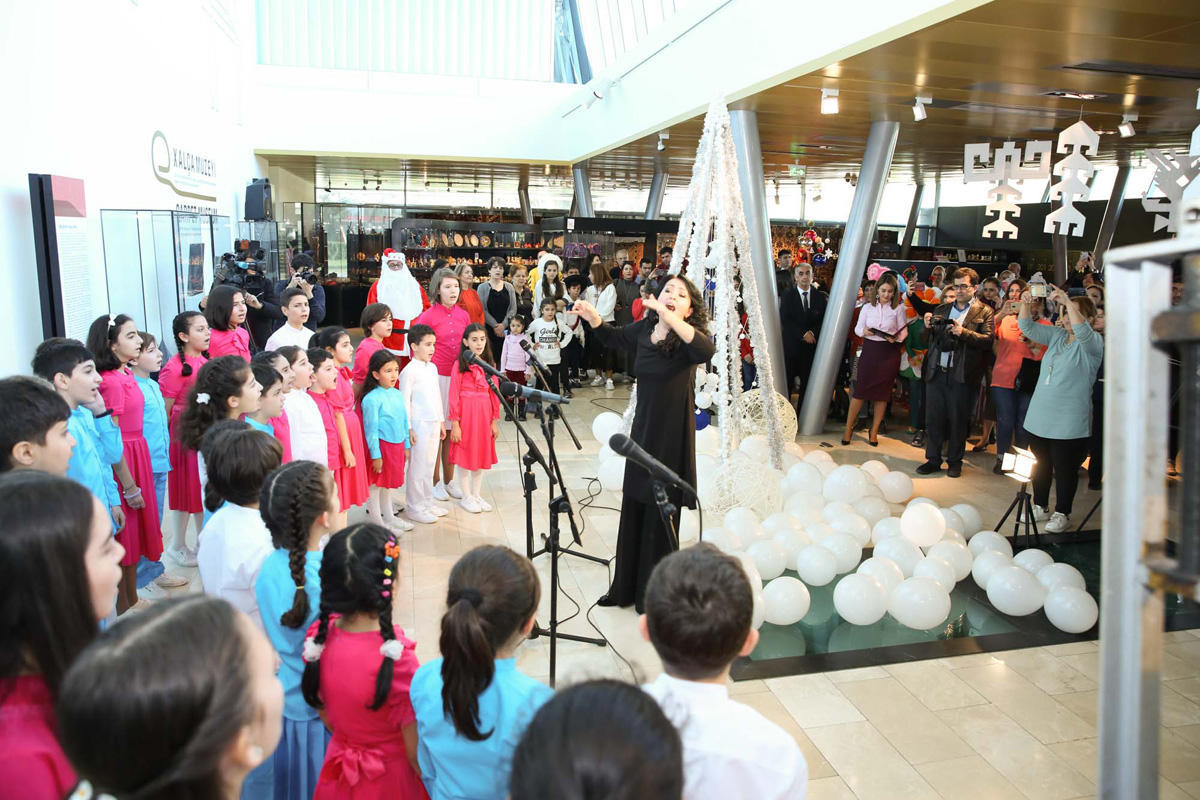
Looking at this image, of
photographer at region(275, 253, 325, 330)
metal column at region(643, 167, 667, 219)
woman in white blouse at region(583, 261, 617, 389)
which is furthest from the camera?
metal column at region(643, 167, 667, 219)

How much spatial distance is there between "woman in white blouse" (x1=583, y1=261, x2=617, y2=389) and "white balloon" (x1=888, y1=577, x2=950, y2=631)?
576 centimetres

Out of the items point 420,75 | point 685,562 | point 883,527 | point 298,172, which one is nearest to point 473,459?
point 883,527

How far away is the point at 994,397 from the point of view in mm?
6715

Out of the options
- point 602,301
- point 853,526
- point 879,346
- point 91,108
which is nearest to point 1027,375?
point 879,346

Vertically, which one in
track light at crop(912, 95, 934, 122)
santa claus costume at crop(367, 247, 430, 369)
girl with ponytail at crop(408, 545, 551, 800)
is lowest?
girl with ponytail at crop(408, 545, 551, 800)

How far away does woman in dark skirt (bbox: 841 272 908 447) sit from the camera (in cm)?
737

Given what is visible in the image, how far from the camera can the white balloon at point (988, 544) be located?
4.52 meters

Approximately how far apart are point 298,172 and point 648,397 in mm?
17856

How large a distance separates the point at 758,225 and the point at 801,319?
1308mm

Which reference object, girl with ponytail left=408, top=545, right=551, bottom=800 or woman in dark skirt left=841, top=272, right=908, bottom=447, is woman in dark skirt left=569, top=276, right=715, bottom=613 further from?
woman in dark skirt left=841, top=272, right=908, bottom=447

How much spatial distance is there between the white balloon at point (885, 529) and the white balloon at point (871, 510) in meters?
0.20

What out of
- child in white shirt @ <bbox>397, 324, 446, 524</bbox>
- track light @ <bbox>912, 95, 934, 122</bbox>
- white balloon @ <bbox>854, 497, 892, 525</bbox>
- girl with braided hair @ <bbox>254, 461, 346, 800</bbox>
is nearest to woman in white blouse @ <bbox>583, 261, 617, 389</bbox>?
track light @ <bbox>912, 95, 934, 122</bbox>

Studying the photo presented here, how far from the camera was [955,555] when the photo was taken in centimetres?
444

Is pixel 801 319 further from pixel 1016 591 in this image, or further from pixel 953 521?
pixel 1016 591
